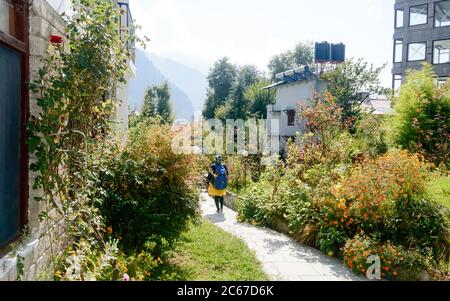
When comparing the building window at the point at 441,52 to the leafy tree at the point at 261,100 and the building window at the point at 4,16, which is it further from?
the building window at the point at 4,16

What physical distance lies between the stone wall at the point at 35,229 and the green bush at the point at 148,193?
1534mm

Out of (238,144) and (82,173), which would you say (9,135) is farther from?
(238,144)

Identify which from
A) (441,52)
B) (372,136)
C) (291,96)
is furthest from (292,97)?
(441,52)

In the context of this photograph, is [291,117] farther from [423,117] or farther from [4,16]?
[4,16]

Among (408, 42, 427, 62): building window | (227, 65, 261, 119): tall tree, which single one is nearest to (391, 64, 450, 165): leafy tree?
(227, 65, 261, 119): tall tree

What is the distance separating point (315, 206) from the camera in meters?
7.46

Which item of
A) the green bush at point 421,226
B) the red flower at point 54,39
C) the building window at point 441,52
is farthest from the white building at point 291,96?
the red flower at point 54,39

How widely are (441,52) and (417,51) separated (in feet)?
6.25

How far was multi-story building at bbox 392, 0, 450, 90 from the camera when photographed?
29.0 meters

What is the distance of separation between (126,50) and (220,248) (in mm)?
3750

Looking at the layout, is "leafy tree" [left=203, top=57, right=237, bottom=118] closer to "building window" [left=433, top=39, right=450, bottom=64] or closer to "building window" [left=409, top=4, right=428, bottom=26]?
"building window" [left=409, top=4, right=428, bottom=26]

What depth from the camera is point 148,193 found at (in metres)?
5.93

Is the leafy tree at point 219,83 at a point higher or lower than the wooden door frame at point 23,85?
higher

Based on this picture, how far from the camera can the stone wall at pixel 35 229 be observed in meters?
3.28
